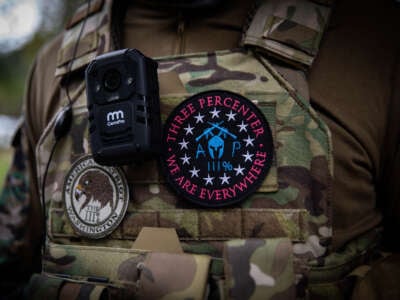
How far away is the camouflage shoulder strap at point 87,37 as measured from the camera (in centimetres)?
98

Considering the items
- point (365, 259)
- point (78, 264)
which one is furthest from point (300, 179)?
point (78, 264)

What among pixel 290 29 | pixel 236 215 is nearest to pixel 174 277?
pixel 236 215

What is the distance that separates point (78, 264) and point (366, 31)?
32.0 inches

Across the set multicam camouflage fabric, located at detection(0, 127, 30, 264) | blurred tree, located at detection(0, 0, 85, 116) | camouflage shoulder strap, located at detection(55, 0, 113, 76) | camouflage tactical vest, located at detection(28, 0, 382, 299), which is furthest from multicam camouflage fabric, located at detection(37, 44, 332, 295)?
blurred tree, located at detection(0, 0, 85, 116)

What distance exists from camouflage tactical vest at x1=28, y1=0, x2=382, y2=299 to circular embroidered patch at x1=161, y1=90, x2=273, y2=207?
0.07 ft

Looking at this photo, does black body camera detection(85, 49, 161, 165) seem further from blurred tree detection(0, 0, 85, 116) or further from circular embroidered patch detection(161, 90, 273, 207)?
blurred tree detection(0, 0, 85, 116)

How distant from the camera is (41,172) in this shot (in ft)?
3.23

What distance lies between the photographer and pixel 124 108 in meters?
0.80

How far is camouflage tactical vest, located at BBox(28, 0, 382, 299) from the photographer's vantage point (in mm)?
742

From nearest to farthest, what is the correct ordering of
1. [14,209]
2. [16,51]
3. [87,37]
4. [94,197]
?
[94,197], [87,37], [14,209], [16,51]

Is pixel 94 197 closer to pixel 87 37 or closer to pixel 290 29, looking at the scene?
pixel 87 37

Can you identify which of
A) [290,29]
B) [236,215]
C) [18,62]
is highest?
[18,62]

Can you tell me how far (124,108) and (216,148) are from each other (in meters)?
0.20

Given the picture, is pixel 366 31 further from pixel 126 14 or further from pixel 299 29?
pixel 126 14
